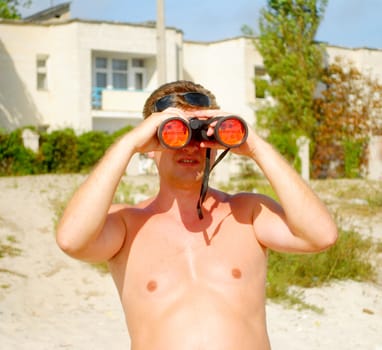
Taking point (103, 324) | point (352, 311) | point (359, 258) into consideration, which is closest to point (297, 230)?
point (103, 324)

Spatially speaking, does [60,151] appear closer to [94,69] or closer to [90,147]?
[90,147]

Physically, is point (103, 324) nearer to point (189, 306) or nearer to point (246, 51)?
point (189, 306)

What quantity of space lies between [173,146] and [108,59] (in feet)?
96.0

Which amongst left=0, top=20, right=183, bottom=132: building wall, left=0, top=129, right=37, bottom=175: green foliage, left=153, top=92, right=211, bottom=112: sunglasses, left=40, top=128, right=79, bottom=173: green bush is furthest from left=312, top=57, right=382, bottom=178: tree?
left=153, top=92, right=211, bottom=112: sunglasses

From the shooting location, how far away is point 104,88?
101 ft

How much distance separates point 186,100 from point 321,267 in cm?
563

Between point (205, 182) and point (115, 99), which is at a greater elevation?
point (115, 99)

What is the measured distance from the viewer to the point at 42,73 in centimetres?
2988

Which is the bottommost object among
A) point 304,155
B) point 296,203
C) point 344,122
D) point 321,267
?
point 321,267

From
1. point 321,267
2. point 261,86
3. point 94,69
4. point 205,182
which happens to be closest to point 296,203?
point 205,182

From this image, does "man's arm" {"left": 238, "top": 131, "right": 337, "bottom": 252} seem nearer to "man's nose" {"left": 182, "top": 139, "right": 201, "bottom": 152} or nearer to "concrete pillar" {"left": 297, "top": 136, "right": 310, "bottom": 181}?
"man's nose" {"left": 182, "top": 139, "right": 201, "bottom": 152}

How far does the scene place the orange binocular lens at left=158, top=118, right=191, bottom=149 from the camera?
2.48 m

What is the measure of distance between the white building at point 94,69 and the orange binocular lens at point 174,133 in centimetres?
2480

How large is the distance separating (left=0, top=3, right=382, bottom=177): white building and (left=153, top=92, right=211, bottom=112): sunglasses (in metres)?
24.5
